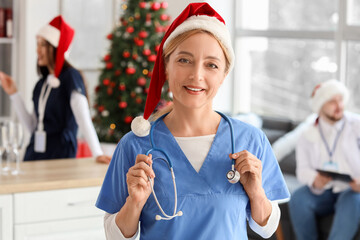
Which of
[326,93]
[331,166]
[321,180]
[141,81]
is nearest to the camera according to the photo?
[321,180]

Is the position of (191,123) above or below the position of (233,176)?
above

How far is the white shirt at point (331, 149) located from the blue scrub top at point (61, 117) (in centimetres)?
164

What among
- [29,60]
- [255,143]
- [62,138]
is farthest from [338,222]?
[29,60]

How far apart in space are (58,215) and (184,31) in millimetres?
1412

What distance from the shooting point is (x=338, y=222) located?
13.1ft

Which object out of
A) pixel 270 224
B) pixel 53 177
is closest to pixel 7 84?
pixel 53 177

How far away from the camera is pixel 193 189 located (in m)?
1.58

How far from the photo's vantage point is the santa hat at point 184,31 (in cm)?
161

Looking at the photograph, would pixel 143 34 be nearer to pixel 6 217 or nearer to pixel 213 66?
pixel 6 217

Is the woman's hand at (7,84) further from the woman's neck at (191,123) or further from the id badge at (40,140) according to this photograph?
the woman's neck at (191,123)

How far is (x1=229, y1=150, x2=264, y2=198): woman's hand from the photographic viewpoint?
5.06 ft

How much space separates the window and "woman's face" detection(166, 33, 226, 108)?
376 cm

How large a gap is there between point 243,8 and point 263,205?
4771 mm

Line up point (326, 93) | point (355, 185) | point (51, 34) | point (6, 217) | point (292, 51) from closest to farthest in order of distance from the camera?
point (6, 217) → point (51, 34) → point (355, 185) → point (326, 93) → point (292, 51)
